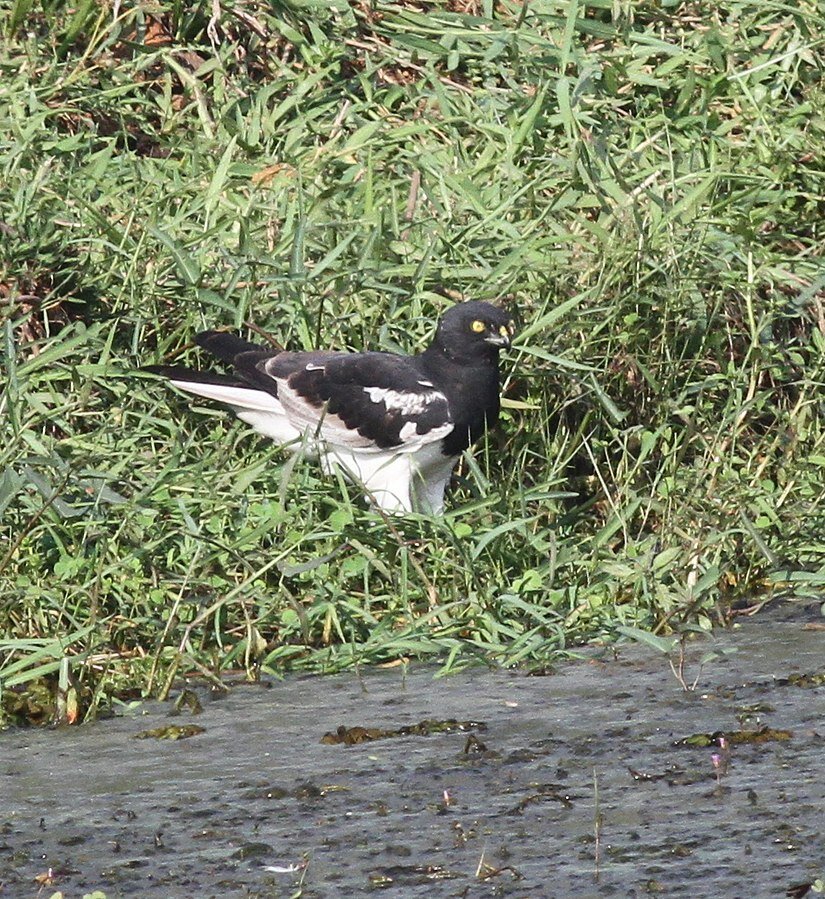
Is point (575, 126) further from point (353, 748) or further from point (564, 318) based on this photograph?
point (353, 748)

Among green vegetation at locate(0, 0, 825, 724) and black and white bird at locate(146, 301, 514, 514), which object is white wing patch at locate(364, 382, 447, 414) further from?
green vegetation at locate(0, 0, 825, 724)

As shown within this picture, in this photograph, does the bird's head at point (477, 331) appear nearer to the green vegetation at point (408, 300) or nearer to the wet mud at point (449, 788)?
the green vegetation at point (408, 300)

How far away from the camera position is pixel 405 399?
21.7 ft

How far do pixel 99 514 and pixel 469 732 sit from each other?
165cm

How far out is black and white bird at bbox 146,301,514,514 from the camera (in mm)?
6562

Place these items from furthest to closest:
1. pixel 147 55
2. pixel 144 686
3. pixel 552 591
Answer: pixel 147 55 < pixel 552 591 < pixel 144 686

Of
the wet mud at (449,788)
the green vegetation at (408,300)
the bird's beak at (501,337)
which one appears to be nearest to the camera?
the wet mud at (449,788)

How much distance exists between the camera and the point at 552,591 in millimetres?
5938

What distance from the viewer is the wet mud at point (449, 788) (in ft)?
13.0

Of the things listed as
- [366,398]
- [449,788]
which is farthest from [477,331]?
[449,788]

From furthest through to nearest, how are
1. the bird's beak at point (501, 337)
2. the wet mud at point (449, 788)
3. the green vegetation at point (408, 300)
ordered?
the bird's beak at point (501, 337) < the green vegetation at point (408, 300) < the wet mud at point (449, 788)

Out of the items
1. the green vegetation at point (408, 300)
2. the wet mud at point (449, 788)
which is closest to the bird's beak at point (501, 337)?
the green vegetation at point (408, 300)

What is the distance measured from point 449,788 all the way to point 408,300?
9.43 feet

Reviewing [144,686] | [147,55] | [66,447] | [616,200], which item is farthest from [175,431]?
[147,55]
